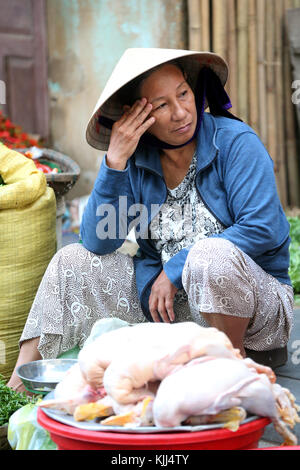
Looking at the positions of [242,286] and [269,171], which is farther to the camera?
[269,171]

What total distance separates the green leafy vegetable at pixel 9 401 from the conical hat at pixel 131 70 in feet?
3.34

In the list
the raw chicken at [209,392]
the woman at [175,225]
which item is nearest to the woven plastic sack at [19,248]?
the woman at [175,225]

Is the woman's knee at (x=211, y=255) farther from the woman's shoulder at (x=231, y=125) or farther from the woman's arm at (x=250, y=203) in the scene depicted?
the woman's shoulder at (x=231, y=125)

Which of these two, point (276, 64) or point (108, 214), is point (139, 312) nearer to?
point (108, 214)

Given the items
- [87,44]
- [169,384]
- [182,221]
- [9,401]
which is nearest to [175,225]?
[182,221]

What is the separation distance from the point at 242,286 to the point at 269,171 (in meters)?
0.42

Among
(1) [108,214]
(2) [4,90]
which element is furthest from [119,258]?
(2) [4,90]

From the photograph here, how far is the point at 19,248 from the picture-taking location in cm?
282

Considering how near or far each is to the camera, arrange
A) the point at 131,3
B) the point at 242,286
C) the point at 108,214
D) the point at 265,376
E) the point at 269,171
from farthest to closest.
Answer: the point at 131,3 < the point at 108,214 < the point at 269,171 < the point at 242,286 < the point at 265,376

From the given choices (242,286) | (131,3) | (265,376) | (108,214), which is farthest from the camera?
(131,3)

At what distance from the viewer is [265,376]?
141 centimetres

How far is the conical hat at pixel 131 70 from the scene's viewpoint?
2236 millimetres

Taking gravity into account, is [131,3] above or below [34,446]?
above

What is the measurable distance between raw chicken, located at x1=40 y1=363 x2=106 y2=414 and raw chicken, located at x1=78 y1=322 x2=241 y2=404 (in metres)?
0.08
